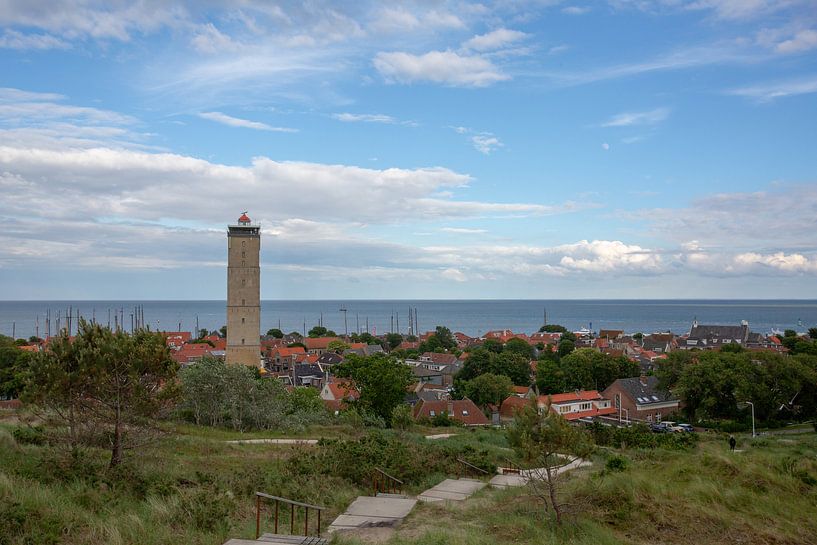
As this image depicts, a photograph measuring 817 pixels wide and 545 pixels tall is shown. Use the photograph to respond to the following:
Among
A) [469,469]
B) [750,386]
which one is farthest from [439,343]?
[469,469]

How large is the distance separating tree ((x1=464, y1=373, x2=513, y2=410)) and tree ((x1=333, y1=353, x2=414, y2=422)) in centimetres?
1883

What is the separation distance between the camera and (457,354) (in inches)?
3531

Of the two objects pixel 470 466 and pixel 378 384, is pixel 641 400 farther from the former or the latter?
pixel 470 466

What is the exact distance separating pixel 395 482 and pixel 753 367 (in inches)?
1342

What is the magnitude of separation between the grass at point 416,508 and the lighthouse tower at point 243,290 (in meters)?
26.9

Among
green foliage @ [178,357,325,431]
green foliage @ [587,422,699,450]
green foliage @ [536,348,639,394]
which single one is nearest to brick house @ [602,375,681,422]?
green foliage @ [536,348,639,394]

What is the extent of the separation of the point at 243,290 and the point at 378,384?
16728mm

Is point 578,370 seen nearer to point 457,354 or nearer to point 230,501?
point 457,354

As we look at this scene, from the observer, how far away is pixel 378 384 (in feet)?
94.7

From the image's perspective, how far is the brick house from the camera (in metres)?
45.8

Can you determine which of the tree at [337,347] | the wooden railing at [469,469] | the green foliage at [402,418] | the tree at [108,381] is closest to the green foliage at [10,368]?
the green foliage at [402,418]

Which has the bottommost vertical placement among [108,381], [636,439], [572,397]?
[572,397]

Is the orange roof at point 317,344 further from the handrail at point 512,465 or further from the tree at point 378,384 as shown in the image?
the handrail at point 512,465

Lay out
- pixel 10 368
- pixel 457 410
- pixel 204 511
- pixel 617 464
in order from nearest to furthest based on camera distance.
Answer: pixel 204 511 → pixel 617 464 → pixel 457 410 → pixel 10 368
